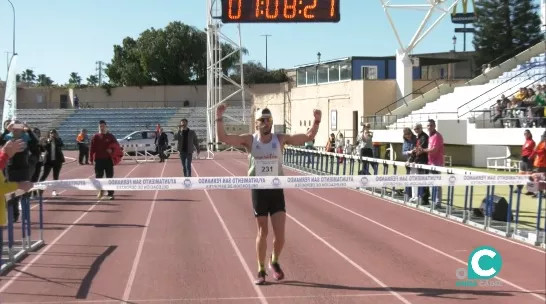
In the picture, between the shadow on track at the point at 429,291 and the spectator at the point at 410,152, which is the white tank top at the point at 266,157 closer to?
the shadow on track at the point at 429,291

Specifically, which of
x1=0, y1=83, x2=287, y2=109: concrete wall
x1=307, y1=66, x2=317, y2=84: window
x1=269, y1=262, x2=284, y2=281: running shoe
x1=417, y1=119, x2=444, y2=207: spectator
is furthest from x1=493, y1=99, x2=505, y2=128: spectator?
x1=0, y1=83, x2=287, y2=109: concrete wall

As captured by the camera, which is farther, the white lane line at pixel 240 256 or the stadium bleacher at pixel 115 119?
the stadium bleacher at pixel 115 119

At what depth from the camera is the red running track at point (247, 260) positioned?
707 cm

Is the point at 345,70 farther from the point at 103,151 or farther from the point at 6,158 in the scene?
the point at 6,158

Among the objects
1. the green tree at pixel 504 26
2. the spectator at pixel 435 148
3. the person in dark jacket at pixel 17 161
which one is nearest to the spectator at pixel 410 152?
the spectator at pixel 435 148

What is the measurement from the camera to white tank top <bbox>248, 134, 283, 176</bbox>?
7.39 meters

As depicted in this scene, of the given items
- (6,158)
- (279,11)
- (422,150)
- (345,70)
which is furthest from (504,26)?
(6,158)

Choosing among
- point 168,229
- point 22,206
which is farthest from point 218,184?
point 168,229

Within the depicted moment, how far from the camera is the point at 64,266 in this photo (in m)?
8.59

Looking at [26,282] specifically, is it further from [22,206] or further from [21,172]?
[21,172]

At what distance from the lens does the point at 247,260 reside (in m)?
8.79

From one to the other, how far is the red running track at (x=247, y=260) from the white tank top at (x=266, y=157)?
45.9 inches

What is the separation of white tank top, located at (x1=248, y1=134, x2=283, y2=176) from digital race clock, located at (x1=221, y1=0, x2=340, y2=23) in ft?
49.7

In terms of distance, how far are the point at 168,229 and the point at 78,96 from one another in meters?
62.9
